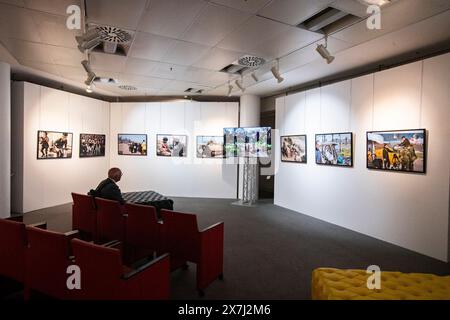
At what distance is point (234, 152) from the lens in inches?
351

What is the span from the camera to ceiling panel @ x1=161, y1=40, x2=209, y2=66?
485cm

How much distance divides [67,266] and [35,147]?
6229 millimetres

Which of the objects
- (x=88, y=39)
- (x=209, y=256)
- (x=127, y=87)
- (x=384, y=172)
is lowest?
(x=209, y=256)

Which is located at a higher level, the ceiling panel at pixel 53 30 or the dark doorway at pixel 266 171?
the ceiling panel at pixel 53 30

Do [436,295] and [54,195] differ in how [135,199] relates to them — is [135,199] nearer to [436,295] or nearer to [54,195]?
[54,195]

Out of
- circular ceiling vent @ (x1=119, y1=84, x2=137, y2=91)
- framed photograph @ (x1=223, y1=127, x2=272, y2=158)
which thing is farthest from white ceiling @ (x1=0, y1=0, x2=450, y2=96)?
framed photograph @ (x1=223, y1=127, x2=272, y2=158)

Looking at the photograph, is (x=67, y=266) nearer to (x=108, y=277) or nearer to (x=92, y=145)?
(x=108, y=277)

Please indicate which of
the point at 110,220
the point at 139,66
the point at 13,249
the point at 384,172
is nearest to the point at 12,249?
the point at 13,249

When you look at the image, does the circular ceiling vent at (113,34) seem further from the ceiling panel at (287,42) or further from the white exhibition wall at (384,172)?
the white exhibition wall at (384,172)

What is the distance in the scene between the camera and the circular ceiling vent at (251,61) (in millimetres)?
5469

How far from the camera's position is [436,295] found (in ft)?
7.51

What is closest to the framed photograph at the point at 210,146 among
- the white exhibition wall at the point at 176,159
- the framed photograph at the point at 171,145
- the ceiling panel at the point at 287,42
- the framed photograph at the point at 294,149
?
the white exhibition wall at the point at 176,159

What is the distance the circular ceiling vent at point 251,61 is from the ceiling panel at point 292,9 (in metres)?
1.63
